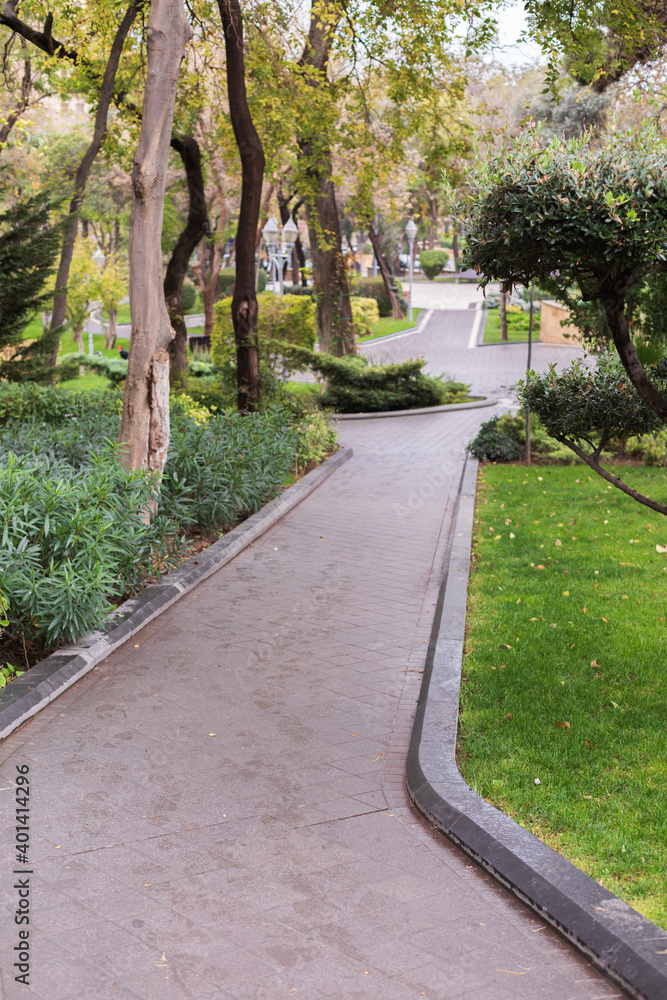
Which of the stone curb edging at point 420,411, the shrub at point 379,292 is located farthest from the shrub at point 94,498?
the shrub at point 379,292

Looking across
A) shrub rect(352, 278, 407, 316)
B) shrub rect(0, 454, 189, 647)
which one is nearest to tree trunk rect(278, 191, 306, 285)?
shrub rect(352, 278, 407, 316)

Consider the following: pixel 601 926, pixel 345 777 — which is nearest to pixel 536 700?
pixel 345 777

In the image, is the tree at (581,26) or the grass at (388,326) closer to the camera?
the tree at (581,26)

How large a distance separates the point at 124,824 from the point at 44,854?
0.38 meters

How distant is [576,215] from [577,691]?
2.79 m

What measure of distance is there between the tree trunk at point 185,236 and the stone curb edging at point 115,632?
7.00 meters

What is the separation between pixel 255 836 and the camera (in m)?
3.83

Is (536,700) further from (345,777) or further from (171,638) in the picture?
(171,638)

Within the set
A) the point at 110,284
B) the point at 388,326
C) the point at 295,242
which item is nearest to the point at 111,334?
the point at 110,284

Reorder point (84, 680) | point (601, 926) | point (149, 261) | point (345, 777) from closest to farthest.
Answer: point (601, 926) < point (345, 777) < point (84, 680) < point (149, 261)

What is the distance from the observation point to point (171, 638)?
6246 mm

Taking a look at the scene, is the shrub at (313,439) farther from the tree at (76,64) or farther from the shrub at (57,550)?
the shrub at (57,550)

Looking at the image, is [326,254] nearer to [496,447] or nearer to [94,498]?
[496,447]

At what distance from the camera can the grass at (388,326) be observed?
115ft
